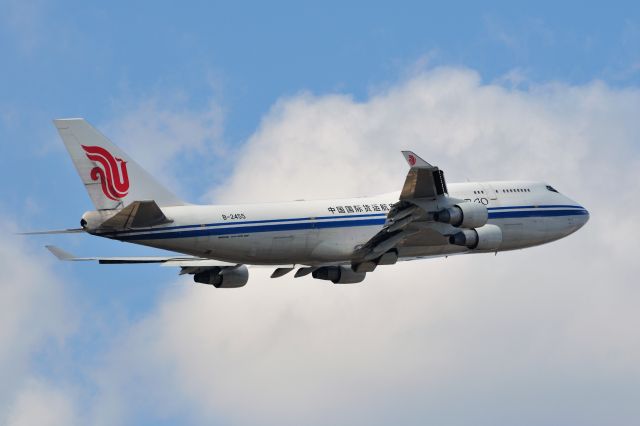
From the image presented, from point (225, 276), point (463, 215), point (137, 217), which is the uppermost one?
point (225, 276)

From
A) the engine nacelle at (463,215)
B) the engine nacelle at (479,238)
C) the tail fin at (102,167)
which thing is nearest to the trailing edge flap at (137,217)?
the tail fin at (102,167)

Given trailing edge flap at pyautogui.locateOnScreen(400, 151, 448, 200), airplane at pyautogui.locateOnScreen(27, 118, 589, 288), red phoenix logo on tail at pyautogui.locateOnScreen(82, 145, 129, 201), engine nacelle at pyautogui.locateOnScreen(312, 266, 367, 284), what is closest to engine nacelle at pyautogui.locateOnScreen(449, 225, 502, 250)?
airplane at pyautogui.locateOnScreen(27, 118, 589, 288)

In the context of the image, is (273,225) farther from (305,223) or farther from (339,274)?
(339,274)

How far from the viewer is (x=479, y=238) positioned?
65938 mm

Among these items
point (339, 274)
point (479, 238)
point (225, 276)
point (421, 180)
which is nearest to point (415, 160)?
point (421, 180)

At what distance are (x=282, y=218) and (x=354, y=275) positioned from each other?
6.29 m

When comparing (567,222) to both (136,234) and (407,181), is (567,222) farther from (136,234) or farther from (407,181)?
(136,234)

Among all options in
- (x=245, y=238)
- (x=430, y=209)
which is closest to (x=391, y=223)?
(x=430, y=209)

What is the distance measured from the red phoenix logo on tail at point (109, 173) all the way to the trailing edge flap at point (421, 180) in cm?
1239

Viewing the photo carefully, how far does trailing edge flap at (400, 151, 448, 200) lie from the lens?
2376 inches

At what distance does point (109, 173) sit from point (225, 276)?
37.3ft

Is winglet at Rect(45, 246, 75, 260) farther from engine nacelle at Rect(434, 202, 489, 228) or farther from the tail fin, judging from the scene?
engine nacelle at Rect(434, 202, 489, 228)

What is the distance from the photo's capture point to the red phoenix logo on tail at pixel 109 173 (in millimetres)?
A: 61625

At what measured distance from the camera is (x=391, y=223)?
6456cm
